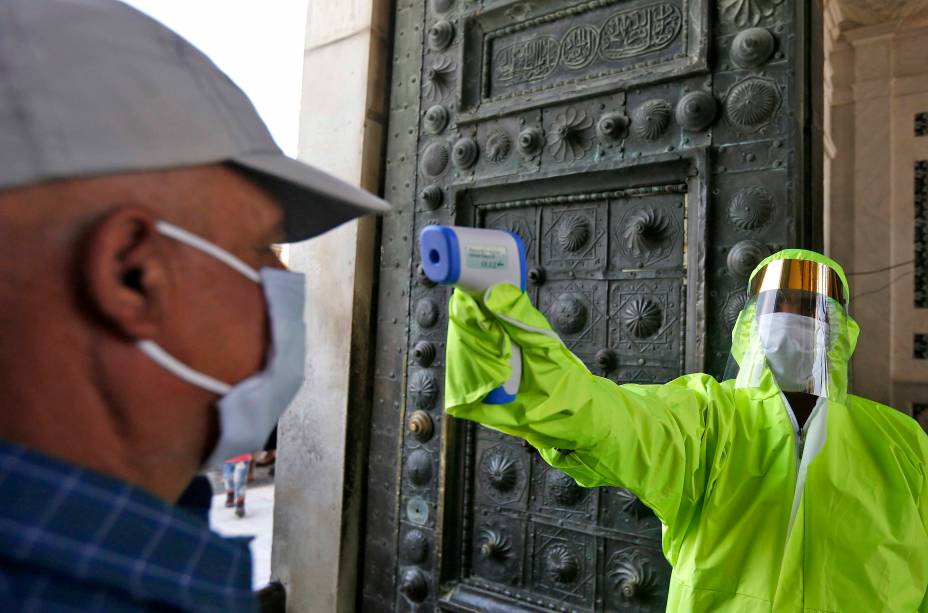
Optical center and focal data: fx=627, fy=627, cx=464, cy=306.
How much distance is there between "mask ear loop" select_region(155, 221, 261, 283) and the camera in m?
0.61

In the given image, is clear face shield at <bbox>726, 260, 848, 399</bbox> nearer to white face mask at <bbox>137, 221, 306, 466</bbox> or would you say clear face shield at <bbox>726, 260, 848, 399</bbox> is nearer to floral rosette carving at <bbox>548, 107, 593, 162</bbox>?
floral rosette carving at <bbox>548, 107, 593, 162</bbox>

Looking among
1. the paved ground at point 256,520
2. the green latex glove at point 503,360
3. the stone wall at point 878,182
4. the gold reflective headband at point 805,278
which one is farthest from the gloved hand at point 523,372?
the stone wall at point 878,182

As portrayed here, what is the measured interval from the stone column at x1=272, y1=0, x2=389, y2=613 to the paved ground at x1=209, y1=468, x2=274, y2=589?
1.42ft

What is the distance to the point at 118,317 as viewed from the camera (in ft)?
1.88

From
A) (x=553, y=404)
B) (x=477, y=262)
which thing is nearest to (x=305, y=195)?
(x=477, y=262)

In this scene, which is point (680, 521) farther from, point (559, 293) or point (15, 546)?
point (15, 546)

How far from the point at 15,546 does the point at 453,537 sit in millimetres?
2789

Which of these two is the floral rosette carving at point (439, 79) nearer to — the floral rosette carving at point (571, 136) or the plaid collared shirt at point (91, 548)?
the floral rosette carving at point (571, 136)

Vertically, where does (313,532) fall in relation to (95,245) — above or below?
below

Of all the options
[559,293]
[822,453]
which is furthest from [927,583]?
[559,293]

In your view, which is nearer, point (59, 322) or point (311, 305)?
point (59, 322)

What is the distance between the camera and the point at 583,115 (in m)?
2.82

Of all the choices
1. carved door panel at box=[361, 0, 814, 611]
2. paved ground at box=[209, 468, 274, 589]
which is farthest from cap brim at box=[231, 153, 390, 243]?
paved ground at box=[209, 468, 274, 589]

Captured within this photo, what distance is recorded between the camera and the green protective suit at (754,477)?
1376 millimetres
